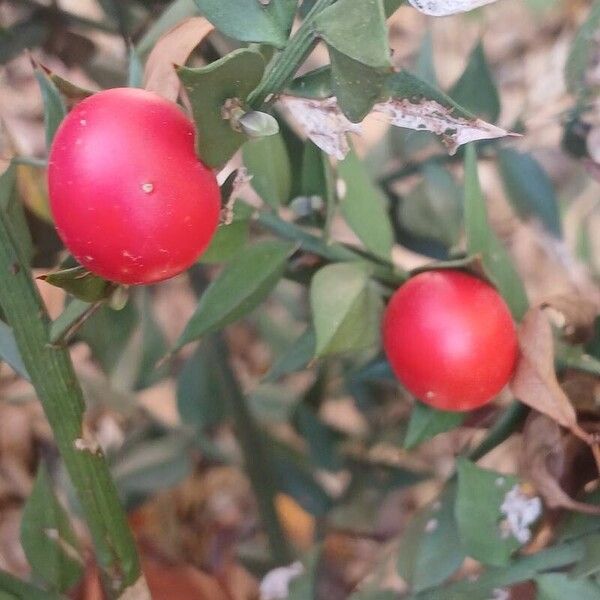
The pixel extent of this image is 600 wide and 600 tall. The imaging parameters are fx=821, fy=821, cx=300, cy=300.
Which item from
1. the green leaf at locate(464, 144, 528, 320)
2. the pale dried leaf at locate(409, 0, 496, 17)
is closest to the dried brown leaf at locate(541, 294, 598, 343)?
the green leaf at locate(464, 144, 528, 320)

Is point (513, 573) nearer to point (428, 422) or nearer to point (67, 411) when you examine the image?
point (428, 422)

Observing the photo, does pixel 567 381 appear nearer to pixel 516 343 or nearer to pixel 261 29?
pixel 516 343

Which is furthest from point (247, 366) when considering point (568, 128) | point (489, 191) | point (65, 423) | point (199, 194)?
point (199, 194)

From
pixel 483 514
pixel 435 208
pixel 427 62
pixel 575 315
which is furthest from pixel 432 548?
pixel 427 62

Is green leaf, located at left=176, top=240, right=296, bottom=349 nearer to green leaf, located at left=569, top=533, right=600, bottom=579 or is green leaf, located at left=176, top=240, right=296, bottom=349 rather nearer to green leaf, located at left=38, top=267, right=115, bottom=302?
green leaf, located at left=38, top=267, right=115, bottom=302

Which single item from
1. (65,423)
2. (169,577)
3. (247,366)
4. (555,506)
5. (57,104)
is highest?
(57,104)

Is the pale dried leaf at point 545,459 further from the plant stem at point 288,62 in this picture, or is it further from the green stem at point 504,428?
the plant stem at point 288,62
